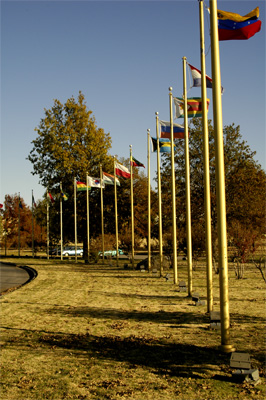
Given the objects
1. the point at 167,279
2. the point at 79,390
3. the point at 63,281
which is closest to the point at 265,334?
the point at 79,390

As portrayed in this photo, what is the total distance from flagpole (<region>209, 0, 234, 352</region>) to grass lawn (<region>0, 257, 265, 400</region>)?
2.32ft

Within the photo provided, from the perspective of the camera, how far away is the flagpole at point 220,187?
9562 millimetres

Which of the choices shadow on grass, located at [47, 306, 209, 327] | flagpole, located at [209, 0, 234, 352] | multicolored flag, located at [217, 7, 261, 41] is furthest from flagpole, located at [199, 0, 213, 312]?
flagpole, located at [209, 0, 234, 352]

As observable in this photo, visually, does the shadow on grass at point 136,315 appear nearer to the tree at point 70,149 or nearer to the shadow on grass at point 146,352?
the shadow on grass at point 146,352

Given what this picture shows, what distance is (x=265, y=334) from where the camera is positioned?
10797 mm

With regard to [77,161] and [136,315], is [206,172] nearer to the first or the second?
[136,315]

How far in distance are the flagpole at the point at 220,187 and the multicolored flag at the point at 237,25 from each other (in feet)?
1.93

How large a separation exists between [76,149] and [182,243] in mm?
17042

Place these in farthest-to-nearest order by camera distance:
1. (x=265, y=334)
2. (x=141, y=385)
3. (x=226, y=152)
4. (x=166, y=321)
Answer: (x=226, y=152), (x=166, y=321), (x=265, y=334), (x=141, y=385)

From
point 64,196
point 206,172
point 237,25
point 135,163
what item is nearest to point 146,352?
point 206,172

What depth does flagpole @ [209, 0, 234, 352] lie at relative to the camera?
956 centimetres

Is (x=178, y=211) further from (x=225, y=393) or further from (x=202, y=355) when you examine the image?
(x=225, y=393)

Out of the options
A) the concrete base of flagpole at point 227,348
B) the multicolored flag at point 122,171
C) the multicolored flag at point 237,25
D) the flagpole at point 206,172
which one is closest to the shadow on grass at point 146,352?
the concrete base of flagpole at point 227,348

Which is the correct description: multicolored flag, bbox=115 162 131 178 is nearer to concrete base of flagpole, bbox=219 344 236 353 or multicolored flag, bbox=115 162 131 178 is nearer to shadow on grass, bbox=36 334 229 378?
shadow on grass, bbox=36 334 229 378
